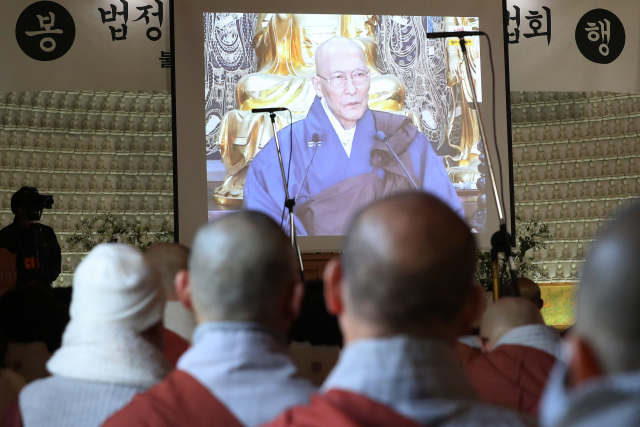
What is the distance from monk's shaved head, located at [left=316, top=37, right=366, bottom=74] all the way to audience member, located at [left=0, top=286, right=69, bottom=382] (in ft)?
13.5

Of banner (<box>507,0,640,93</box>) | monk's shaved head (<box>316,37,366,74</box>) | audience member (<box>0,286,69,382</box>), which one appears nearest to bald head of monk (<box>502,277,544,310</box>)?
audience member (<box>0,286,69,382</box>)

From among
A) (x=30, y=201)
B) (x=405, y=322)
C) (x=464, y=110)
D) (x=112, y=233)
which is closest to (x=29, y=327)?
(x=405, y=322)

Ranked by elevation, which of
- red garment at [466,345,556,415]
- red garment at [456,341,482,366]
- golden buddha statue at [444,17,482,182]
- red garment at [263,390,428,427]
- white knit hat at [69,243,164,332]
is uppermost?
golden buddha statue at [444,17,482,182]

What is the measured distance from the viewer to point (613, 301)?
57cm

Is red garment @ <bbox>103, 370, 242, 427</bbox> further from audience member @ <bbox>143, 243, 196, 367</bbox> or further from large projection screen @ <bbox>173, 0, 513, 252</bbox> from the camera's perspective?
large projection screen @ <bbox>173, 0, 513, 252</bbox>

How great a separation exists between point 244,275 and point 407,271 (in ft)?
1.33

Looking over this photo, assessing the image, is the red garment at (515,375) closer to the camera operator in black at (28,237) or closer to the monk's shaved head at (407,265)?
the monk's shaved head at (407,265)

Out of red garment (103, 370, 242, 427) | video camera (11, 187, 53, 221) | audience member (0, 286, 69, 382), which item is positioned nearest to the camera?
red garment (103, 370, 242, 427)

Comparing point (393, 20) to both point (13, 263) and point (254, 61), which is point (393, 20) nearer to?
point (254, 61)

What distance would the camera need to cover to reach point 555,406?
0.58 meters

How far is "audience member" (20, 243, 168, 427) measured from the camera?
1.51m

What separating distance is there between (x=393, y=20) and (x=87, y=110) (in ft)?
16.4

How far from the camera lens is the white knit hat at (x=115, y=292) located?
155 centimetres

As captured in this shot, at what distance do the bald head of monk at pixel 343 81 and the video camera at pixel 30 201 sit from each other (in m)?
2.29
